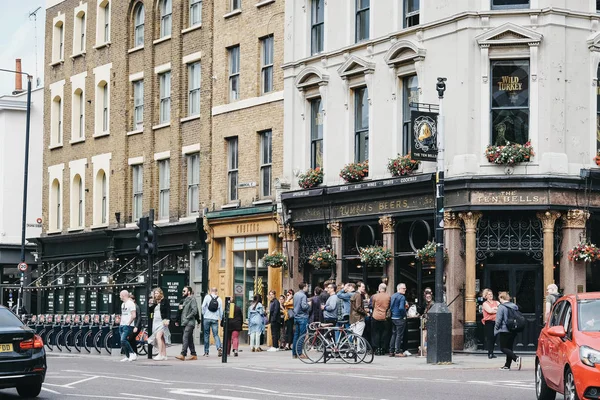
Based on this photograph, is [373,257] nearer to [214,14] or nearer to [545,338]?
[214,14]

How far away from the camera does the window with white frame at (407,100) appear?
32031mm

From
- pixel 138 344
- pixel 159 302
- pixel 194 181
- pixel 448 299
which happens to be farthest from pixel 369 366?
pixel 194 181

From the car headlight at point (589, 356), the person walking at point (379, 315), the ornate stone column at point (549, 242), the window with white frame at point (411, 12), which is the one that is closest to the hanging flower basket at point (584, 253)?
the ornate stone column at point (549, 242)

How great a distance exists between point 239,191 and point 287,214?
3153mm

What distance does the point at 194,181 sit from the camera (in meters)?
41.9

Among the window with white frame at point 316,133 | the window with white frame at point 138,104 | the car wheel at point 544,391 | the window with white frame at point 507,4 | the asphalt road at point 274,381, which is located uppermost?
the window with white frame at point 507,4

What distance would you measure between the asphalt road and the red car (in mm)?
1539

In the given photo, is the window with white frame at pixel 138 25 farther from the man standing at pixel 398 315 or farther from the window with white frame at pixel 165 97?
the man standing at pixel 398 315

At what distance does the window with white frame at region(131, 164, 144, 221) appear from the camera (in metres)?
44.8

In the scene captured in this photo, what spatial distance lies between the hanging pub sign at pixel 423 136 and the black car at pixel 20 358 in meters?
12.2

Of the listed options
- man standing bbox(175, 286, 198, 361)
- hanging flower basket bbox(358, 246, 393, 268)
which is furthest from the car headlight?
hanging flower basket bbox(358, 246, 393, 268)

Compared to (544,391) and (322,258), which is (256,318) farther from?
(544,391)

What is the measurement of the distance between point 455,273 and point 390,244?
2818 millimetres

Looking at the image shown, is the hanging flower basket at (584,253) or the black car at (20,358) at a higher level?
the hanging flower basket at (584,253)
